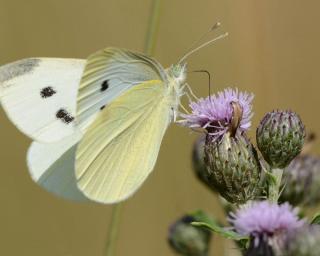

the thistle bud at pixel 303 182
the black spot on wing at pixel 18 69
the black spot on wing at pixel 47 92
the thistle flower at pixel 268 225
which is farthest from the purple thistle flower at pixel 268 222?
the black spot on wing at pixel 18 69

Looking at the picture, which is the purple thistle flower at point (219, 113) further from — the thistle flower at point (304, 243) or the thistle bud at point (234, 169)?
the thistle flower at point (304, 243)

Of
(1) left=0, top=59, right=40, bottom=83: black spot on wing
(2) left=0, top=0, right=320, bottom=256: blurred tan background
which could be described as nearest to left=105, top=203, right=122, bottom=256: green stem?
(1) left=0, top=59, right=40, bottom=83: black spot on wing

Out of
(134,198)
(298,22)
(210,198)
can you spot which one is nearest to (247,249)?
(210,198)

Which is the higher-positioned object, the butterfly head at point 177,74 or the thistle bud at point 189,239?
the butterfly head at point 177,74

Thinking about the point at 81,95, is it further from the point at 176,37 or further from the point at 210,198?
the point at 176,37

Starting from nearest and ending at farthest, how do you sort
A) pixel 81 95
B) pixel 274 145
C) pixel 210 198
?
pixel 274 145
pixel 81 95
pixel 210 198
